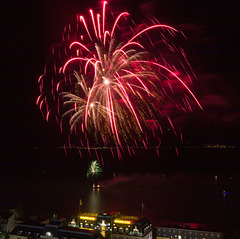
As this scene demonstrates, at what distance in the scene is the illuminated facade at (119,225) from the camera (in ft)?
36.6

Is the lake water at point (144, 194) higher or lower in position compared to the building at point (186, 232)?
higher

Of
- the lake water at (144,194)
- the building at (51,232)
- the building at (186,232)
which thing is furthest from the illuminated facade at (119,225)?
the lake water at (144,194)

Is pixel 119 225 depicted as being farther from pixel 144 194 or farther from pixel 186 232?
pixel 144 194

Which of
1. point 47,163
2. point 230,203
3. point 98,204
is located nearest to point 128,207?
point 98,204

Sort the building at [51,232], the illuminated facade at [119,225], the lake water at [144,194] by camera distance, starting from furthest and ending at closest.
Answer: the lake water at [144,194] → the illuminated facade at [119,225] → the building at [51,232]

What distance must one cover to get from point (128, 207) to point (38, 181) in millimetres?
16259

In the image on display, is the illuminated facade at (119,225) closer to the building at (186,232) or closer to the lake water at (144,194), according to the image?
the building at (186,232)

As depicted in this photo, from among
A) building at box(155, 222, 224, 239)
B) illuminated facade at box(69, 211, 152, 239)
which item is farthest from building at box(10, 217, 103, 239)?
building at box(155, 222, 224, 239)

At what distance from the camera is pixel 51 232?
34.3 feet

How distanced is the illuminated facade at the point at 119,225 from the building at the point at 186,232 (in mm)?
530

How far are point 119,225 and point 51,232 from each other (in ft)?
Result: 8.67

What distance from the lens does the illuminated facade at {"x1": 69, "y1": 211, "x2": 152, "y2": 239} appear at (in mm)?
11148

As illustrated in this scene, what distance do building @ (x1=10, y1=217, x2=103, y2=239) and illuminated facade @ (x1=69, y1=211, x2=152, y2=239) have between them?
4.99 ft

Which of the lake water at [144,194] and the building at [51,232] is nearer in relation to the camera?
the building at [51,232]
